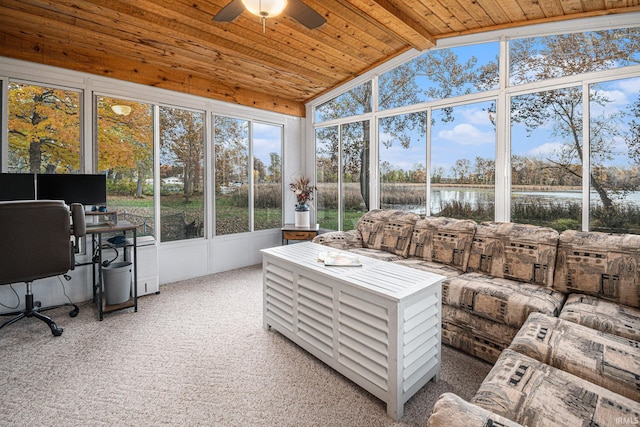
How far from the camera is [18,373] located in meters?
2.22

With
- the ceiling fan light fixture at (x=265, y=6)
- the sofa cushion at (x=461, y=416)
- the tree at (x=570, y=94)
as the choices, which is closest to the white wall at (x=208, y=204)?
the ceiling fan light fixture at (x=265, y=6)

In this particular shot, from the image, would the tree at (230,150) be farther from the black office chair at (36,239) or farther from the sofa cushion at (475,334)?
the sofa cushion at (475,334)

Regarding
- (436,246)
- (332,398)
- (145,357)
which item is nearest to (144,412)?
(145,357)

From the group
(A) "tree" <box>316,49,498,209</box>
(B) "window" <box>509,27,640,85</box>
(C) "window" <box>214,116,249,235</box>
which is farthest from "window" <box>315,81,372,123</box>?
(B) "window" <box>509,27,640,85</box>

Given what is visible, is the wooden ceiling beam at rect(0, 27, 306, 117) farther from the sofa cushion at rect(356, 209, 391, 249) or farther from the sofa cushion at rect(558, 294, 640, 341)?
the sofa cushion at rect(558, 294, 640, 341)

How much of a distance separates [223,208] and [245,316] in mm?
2081

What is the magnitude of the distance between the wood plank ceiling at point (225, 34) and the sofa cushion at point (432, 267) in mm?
2431

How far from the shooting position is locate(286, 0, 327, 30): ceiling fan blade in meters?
2.17

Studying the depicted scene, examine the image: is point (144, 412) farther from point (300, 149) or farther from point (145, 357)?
point (300, 149)

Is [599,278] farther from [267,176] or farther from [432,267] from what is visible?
[267,176]

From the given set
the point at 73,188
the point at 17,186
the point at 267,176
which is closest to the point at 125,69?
the point at 73,188

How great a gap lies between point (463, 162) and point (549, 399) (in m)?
2.95

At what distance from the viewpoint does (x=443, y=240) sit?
3221 mm

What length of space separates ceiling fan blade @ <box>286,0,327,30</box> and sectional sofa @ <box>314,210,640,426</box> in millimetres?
2185
